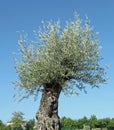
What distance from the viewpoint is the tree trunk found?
99.6ft

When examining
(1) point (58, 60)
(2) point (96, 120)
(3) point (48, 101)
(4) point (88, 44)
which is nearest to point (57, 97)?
(3) point (48, 101)

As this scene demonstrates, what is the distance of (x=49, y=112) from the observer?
3052 centimetres

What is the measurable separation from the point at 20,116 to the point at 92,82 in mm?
80921

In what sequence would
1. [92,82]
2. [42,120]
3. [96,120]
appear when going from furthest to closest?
[96,120] → [92,82] → [42,120]

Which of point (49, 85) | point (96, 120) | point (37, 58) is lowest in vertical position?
point (49, 85)

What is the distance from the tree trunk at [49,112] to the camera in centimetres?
3036

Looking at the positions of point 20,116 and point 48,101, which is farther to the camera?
point 20,116

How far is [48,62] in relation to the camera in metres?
31.2

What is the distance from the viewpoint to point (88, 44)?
32.0 meters

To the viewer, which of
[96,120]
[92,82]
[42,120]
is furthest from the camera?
[96,120]

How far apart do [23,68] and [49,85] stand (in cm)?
262

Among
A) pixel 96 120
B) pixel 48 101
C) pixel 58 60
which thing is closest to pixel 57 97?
pixel 48 101

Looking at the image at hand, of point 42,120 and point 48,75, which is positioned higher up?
point 48,75

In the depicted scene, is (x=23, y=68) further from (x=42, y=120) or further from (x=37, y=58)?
(x=42, y=120)
